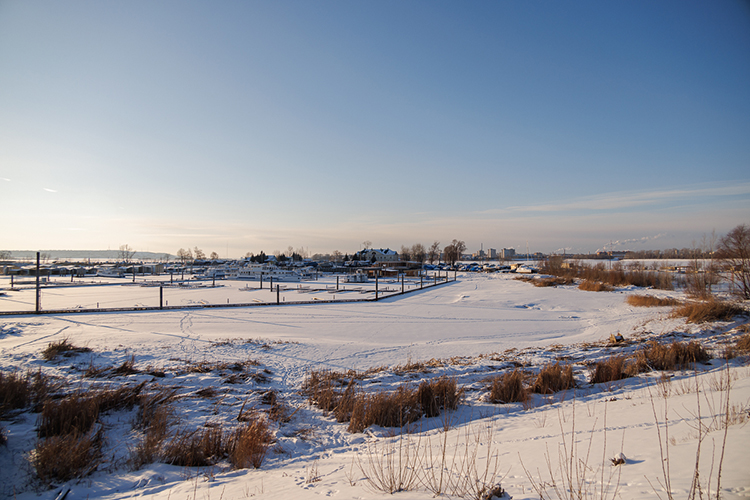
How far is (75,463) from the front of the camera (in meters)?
4.22

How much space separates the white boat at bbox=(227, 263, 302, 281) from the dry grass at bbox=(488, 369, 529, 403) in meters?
57.4

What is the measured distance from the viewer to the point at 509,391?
23.3 feet

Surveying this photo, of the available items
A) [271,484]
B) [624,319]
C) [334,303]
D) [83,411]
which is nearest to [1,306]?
[334,303]

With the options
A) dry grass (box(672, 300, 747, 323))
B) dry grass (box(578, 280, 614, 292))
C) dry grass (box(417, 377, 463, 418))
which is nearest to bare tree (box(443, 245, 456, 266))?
dry grass (box(578, 280, 614, 292))

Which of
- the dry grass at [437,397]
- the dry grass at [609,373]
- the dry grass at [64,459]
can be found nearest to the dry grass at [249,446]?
the dry grass at [64,459]

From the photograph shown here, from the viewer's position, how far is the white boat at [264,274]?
209ft

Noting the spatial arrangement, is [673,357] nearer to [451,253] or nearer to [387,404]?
[387,404]

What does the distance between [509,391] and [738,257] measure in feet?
93.5

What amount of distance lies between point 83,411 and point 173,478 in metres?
2.40

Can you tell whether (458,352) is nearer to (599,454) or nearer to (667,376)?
(667,376)

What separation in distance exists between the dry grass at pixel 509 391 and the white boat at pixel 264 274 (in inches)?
2258

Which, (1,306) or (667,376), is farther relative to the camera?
(1,306)

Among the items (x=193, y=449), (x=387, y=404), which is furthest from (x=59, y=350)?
(x=387, y=404)

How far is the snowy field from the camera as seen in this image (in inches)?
141
